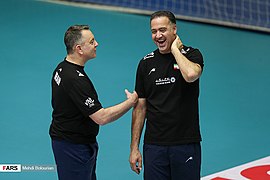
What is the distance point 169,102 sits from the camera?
5.04 meters

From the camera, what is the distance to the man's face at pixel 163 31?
16.4ft

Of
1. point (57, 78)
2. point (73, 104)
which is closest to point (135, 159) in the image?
point (73, 104)

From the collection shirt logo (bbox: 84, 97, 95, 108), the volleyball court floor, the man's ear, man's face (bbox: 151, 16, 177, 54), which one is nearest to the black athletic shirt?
man's face (bbox: 151, 16, 177, 54)

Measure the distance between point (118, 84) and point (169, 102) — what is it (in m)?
5.22

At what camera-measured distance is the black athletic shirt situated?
5031mm

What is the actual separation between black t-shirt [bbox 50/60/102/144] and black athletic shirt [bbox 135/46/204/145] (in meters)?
0.53

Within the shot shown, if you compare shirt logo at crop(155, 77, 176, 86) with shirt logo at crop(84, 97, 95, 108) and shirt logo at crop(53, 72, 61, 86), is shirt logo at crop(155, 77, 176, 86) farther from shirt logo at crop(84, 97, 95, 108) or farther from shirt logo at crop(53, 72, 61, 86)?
shirt logo at crop(53, 72, 61, 86)

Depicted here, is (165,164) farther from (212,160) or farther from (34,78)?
(34,78)

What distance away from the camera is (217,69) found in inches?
453

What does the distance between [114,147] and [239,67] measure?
4796 mm

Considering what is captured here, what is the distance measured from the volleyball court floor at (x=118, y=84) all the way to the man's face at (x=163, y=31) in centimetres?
265

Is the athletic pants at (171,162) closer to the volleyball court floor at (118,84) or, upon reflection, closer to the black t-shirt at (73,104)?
the black t-shirt at (73,104)

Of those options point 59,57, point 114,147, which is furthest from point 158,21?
point 59,57

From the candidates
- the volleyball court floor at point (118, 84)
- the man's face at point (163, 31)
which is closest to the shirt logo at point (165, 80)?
the man's face at point (163, 31)
